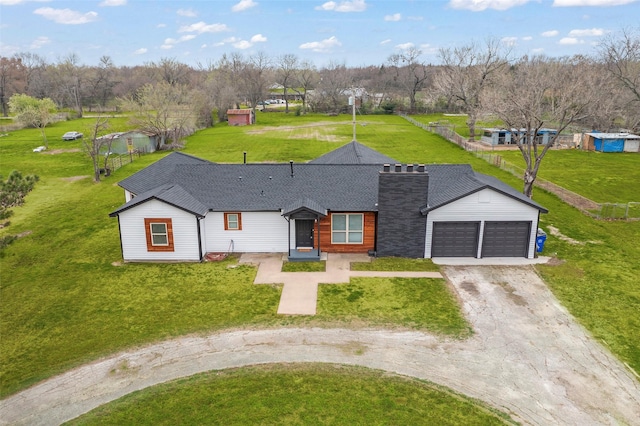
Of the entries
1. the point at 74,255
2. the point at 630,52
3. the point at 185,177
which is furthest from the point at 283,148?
the point at 630,52

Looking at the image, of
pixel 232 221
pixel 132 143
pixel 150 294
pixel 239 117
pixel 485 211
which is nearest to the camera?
pixel 150 294

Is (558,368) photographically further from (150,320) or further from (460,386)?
(150,320)

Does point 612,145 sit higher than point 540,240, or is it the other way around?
point 612,145

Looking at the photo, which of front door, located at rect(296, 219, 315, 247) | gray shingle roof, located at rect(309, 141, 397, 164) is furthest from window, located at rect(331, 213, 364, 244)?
gray shingle roof, located at rect(309, 141, 397, 164)

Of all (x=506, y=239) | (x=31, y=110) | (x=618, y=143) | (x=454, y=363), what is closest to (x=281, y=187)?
(x=506, y=239)

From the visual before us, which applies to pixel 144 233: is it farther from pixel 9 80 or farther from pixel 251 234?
pixel 9 80

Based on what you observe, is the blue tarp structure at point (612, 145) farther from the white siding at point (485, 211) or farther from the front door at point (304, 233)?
the front door at point (304, 233)

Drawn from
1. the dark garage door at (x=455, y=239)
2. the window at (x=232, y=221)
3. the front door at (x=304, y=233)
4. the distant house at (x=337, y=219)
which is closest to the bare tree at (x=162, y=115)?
the distant house at (x=337, y=219)
